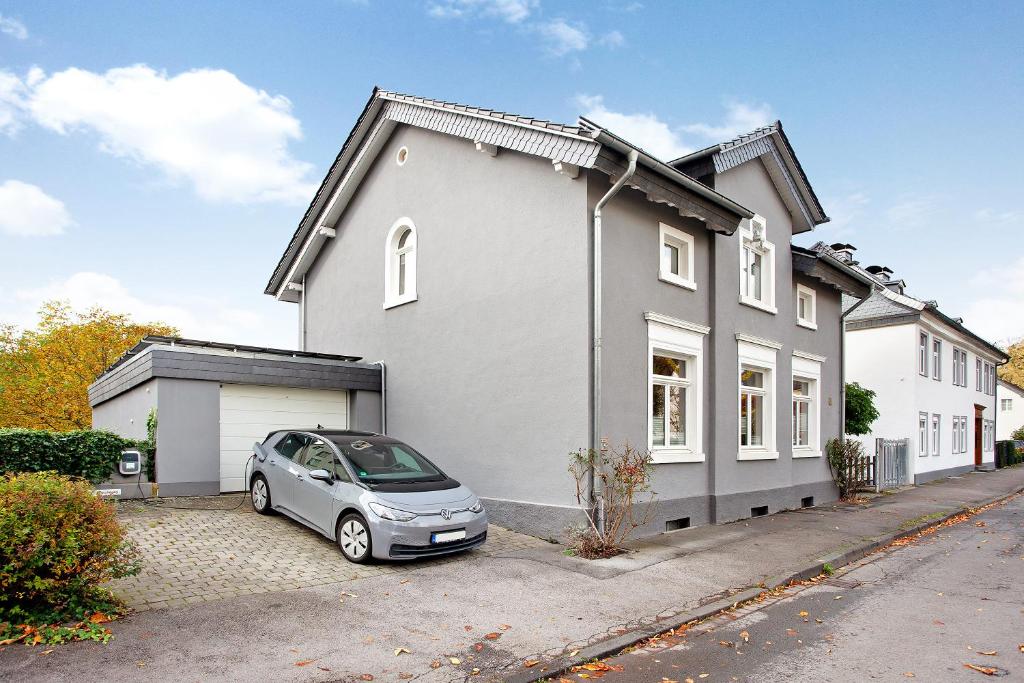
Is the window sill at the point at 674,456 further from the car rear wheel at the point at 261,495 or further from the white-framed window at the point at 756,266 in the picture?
the car rear wheel at the point at 261,495

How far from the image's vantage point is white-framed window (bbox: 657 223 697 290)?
11031mm

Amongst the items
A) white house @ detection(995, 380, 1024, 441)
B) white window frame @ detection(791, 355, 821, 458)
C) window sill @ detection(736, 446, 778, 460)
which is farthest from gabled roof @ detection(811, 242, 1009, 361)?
white house @ detection(995, 380, 1024, 441)

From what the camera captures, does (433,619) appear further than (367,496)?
No

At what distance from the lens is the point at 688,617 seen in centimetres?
657

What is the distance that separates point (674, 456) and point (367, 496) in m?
5.17

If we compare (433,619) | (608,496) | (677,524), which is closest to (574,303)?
(608,496)

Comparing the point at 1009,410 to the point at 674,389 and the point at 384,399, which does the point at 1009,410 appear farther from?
the point at 384,399

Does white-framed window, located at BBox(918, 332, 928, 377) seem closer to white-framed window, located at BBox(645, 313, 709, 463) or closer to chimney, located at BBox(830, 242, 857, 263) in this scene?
chimney, located at BBox(830, 242, 857, 263)

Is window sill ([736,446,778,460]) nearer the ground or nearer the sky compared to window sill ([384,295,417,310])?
nearer the ground

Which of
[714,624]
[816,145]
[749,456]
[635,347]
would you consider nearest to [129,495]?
[635,347]

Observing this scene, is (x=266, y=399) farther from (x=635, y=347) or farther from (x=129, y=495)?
(x=635, y=347)

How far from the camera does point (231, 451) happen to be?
1233 cm

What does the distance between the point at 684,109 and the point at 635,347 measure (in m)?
4.50

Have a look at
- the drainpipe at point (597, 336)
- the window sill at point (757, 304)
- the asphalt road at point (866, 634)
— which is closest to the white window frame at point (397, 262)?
the drainpipe at point (597, 336)
